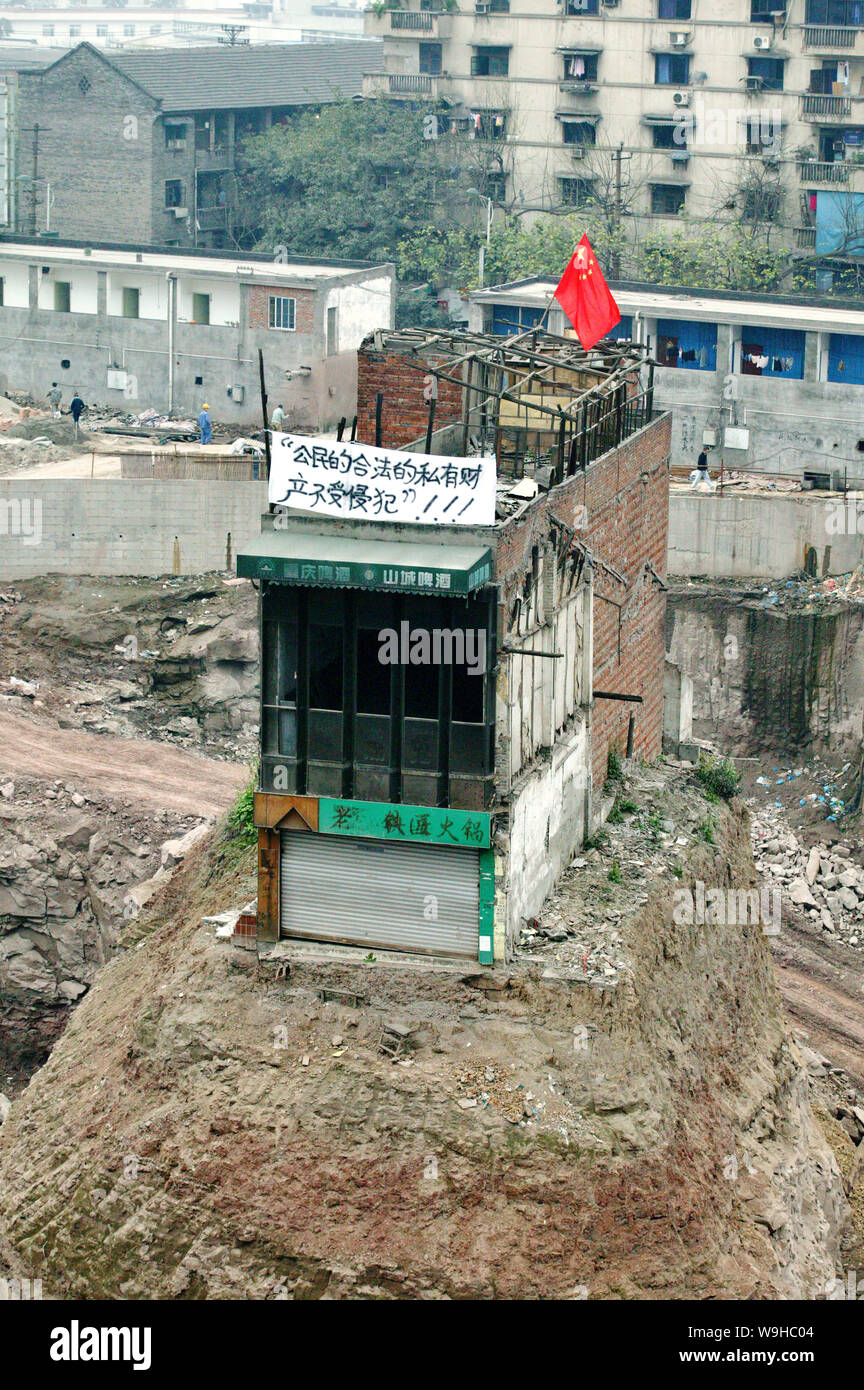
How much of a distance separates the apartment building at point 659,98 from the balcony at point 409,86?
0.31ft

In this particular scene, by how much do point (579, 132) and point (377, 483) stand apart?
57.2 m

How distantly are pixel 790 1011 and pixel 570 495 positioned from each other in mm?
15841

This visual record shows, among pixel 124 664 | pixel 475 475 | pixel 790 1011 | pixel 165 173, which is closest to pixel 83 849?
pixel 124 664

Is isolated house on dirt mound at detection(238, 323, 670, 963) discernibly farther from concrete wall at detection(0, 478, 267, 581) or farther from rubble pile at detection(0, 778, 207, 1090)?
concrete wall at detection(0, 478, 267, 581)

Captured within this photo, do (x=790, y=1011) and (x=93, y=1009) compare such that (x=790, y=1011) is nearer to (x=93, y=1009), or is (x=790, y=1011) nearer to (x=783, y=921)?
(x=783, y=921)

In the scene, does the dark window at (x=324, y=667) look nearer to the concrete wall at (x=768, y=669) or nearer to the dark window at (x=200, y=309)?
the concrete wall at (x=768, y=669)

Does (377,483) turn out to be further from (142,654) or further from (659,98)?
(659,98)

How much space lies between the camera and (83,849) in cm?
4234

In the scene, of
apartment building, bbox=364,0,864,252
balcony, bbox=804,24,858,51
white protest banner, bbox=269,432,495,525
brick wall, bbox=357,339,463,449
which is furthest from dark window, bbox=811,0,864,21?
white protest banner, bbox=269,432,495,525

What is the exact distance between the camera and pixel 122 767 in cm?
4547

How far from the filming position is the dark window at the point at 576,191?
258 feet

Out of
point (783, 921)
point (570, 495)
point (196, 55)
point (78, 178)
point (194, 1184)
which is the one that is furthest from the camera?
point (196, 55)

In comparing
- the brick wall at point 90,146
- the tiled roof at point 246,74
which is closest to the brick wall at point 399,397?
the brick wall at point 90,146

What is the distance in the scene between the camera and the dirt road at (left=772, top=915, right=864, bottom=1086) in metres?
39.5
